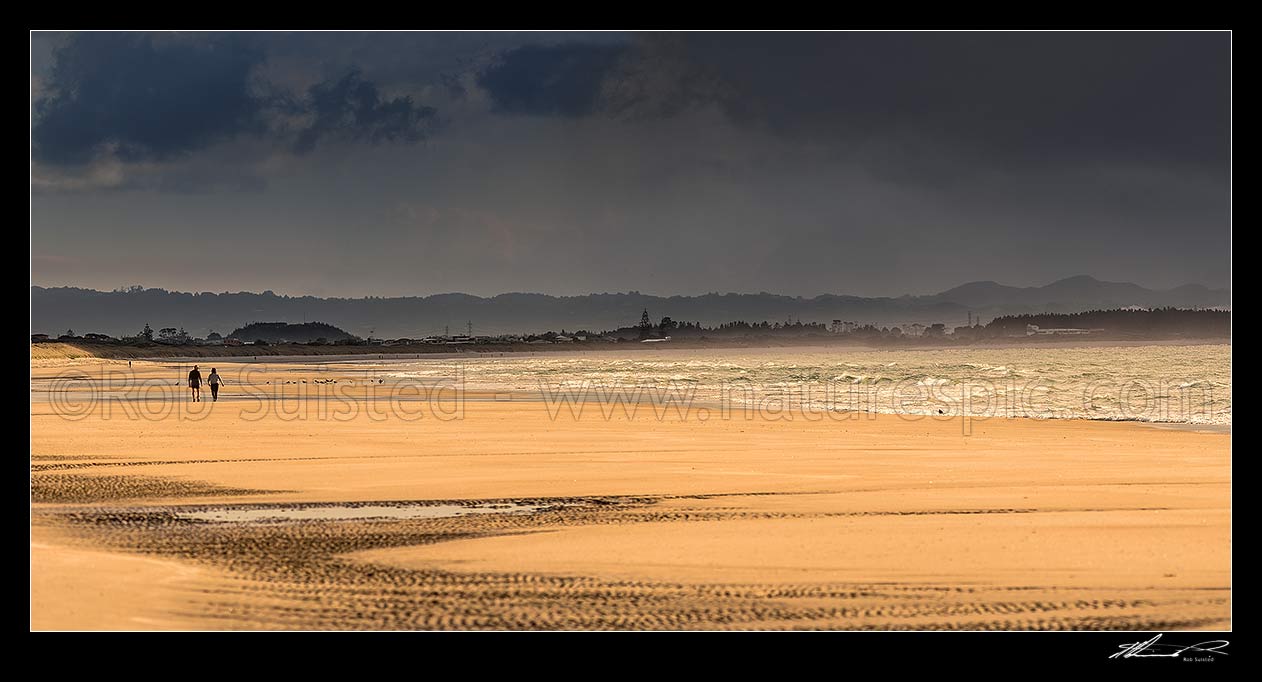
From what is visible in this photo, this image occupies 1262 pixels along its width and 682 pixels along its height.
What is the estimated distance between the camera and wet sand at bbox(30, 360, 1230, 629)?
8594mm

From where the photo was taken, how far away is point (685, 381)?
49.4m

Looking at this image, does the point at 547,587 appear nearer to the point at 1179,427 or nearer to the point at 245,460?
the point at 245,460
